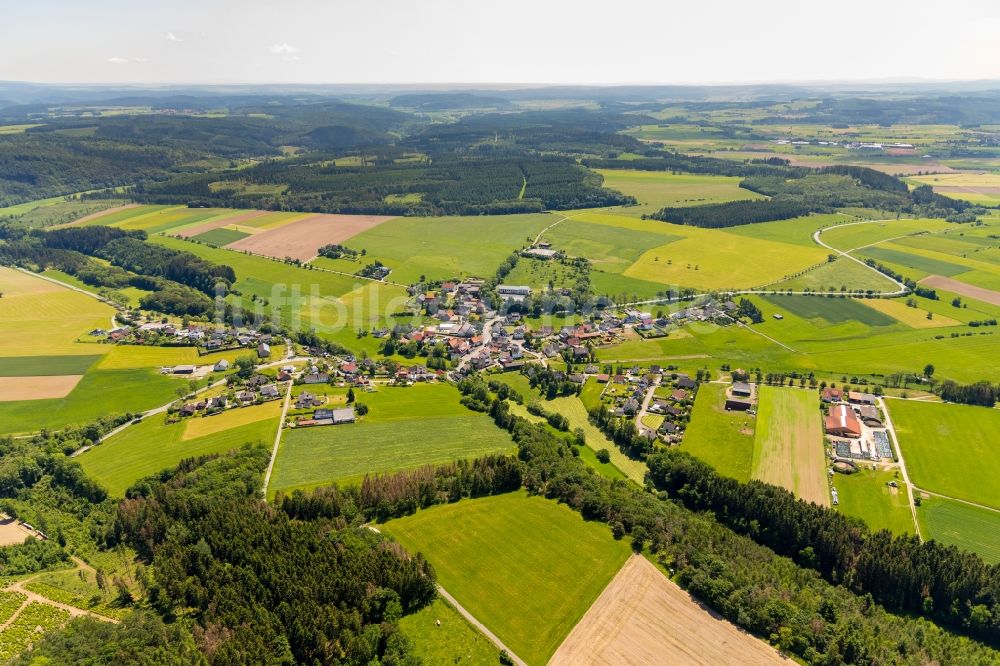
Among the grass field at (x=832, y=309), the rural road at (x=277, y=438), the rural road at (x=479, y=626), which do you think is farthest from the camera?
the grass field at (x=832, y=309)

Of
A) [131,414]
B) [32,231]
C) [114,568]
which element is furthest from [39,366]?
[32,231]

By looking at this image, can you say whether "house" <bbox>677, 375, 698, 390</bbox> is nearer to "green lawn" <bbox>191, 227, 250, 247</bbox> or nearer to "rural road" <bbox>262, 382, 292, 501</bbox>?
"rural road" <bbox>262, 382, 292, 501</bbox>

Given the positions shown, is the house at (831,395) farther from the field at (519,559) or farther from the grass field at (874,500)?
the field at (519,559)

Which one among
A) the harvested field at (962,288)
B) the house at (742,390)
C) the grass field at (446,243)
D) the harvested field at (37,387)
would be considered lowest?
the harvested field at (37,387)

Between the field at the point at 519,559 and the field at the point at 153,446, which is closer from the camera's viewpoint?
the field at the point at 519,559

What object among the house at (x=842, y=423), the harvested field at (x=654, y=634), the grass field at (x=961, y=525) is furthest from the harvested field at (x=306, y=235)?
the grass field at (x=961, y=525)

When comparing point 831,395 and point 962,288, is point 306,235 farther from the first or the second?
point 962,288

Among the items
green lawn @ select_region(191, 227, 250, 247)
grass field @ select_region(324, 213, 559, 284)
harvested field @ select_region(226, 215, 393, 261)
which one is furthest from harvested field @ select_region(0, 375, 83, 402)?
green lawn @ select_region(191, 227, 250, 247)
